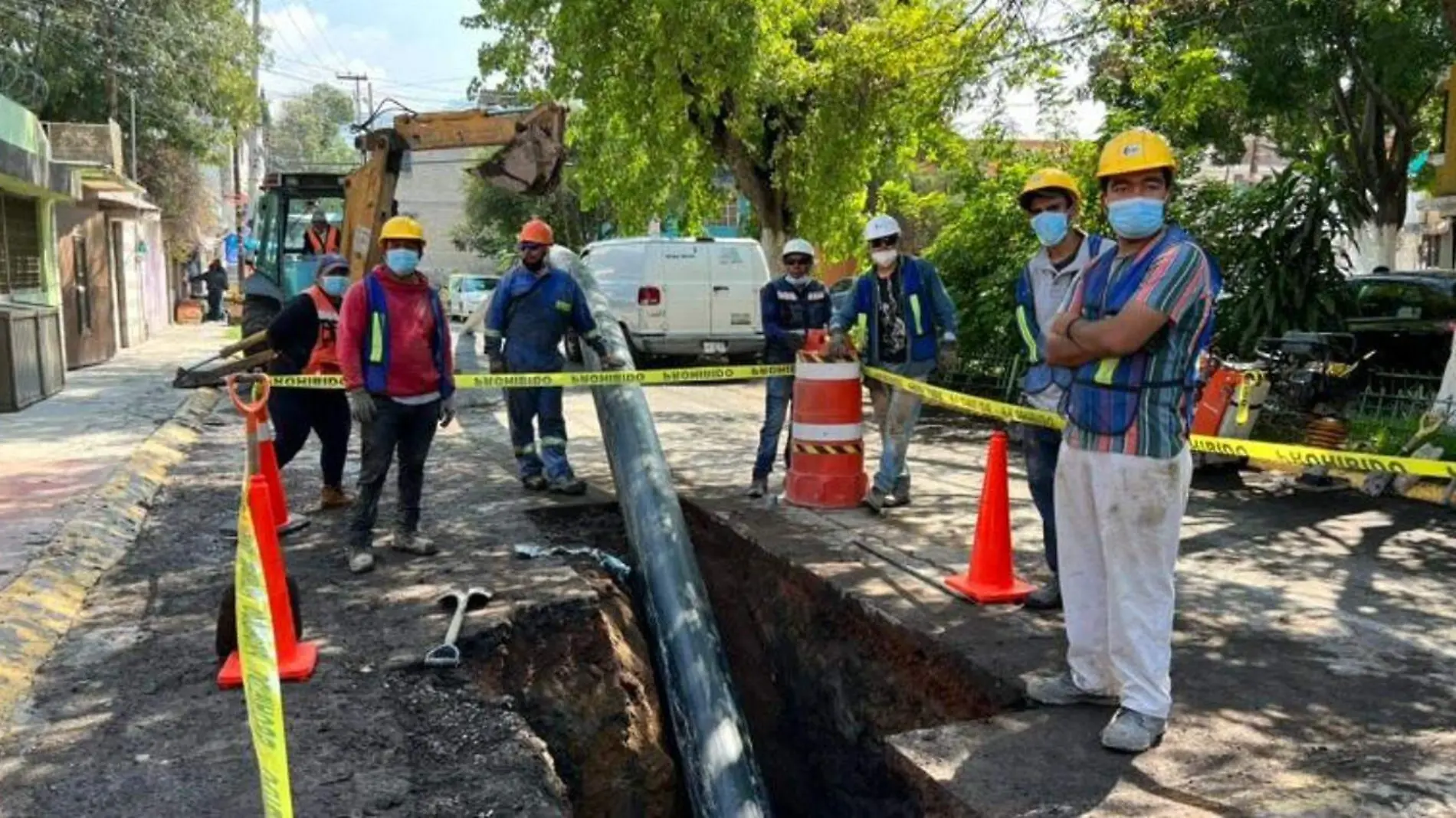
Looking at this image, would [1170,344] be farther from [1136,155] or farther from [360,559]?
[360,559]

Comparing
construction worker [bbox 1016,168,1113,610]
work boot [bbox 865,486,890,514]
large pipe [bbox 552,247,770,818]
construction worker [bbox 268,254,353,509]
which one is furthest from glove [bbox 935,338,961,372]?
construction worker [bbox 268,254,353,509]

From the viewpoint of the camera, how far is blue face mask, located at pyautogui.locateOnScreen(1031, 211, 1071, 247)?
4.95m

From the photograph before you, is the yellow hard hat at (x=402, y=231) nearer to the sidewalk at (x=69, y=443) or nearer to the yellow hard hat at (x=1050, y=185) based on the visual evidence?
the sidewalk at (x=69, y=443)

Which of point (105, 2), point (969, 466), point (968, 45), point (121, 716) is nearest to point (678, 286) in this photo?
point (968, 45)

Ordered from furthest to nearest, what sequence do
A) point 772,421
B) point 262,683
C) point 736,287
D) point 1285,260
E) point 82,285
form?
point 82,285 → point 736,287 → point 1285,260 → point 772,421 → point 262,683

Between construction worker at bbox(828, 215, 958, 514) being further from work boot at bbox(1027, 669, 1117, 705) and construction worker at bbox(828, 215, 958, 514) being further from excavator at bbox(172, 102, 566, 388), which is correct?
work boot at bbox(1027, 669, 1117, 705)

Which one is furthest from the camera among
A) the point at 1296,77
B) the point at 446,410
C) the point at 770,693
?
the point at 1296,77

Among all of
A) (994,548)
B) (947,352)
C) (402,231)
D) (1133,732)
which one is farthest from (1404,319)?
(402,231)

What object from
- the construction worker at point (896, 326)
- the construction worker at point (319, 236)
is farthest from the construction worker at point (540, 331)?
the construction worker at point (319, 236)

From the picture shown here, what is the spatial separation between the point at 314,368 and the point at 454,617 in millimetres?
2947

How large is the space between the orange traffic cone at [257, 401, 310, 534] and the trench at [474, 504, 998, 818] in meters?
2.02

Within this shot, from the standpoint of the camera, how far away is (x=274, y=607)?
4422 mm

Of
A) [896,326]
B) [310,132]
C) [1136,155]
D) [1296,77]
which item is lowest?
[896,326]

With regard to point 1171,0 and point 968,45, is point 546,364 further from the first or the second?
point 1171,0
